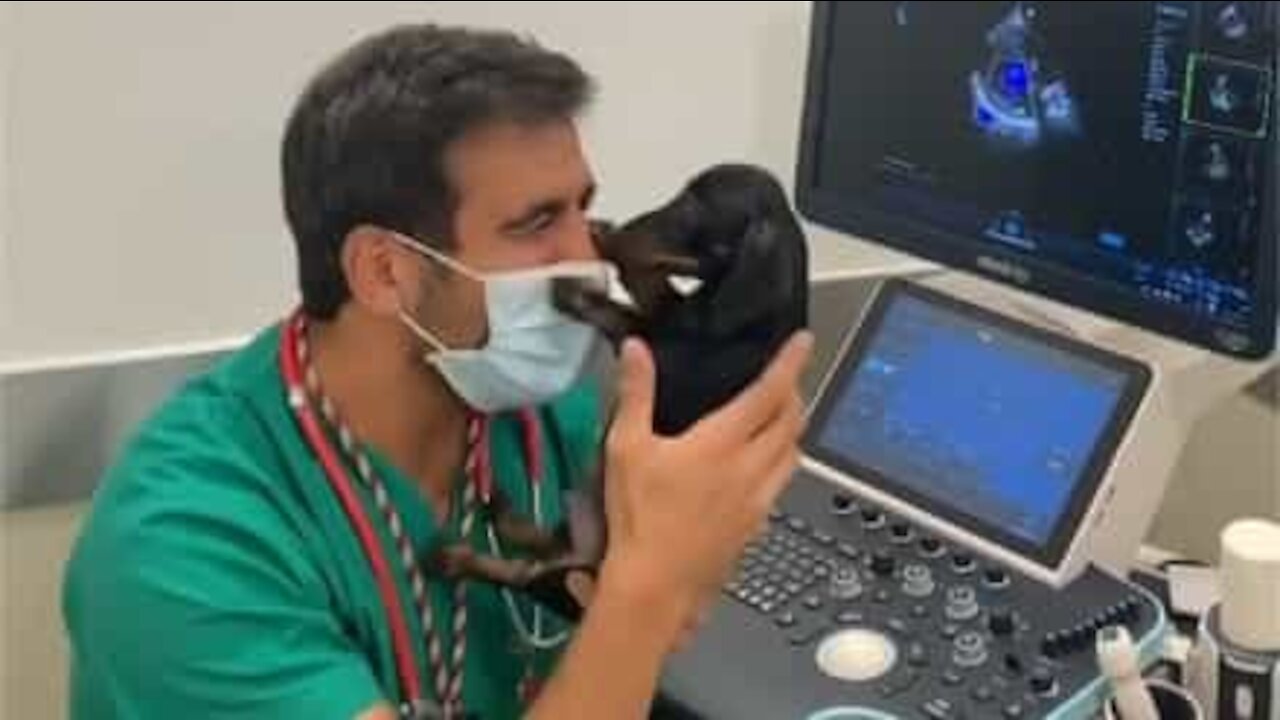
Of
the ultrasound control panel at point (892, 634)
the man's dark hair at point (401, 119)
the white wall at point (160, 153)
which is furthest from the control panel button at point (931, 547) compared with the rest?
the white wall at point (160, 153)

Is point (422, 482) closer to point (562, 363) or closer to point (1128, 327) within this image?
point (562, 363)

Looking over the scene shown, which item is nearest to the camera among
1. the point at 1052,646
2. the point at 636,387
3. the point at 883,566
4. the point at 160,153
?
the point at 636,387

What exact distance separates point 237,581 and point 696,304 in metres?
0.38

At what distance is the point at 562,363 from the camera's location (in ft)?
4.95

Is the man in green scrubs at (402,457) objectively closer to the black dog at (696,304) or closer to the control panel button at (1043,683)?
the black dog at (696,304)

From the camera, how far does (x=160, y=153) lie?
1821mm

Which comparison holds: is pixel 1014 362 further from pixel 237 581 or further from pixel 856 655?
pixel 237 581

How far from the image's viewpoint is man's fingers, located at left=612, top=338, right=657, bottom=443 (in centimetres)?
133

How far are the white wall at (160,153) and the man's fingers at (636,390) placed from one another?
2.14ft

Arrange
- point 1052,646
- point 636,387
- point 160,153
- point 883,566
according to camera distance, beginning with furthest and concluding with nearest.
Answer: point 160,153
point 883,566
point 1052,646
point 636,387

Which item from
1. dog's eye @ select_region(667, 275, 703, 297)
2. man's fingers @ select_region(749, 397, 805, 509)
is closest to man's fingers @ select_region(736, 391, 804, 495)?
man's fingers @ select_region(749, 397, 805, 509)

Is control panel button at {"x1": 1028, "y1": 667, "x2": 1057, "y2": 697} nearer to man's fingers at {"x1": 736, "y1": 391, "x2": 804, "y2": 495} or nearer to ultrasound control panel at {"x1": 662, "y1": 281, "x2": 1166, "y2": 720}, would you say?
ultrasound control panel at {"x1": 662, "y1": 281, "x2": 1166, "y2": 720}

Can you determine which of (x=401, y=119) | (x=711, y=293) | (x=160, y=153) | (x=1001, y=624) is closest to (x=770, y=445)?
(x=711, y=293)

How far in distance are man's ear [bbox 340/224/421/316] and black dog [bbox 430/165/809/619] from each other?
11 centimetres
